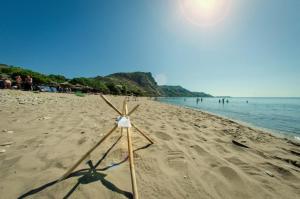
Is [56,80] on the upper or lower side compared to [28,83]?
upper

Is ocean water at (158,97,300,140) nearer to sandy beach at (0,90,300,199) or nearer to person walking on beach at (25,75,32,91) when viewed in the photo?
sandy beach at (0,90,300,199)

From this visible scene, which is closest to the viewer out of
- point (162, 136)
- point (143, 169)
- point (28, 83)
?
point (143, 169)

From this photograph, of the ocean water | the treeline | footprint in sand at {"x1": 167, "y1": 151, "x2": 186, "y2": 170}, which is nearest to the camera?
footprint in sand at {"x1": 167, "y1": 151, "x2": 186, "y2": 170}

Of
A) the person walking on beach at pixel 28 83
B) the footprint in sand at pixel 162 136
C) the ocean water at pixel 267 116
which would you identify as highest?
the person walking on beach at pixel 28 83

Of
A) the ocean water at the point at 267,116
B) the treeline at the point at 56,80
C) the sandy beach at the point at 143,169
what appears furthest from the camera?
the treeline at the point at 56,80

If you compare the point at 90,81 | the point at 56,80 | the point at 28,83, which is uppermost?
the point at 90,81

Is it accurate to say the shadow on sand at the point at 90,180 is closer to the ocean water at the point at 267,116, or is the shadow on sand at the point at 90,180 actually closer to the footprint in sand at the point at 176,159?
the footprint in sand at the point at 176,159

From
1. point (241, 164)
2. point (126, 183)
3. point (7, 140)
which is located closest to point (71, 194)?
point (126, 183)

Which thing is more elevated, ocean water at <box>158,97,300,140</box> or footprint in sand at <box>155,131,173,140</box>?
footprint in sand at <box>155,131,173,140</box>

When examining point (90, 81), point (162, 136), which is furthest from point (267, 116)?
point (90, 81)

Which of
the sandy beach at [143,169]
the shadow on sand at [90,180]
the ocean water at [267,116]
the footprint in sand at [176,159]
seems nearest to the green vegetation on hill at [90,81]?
the ocean water at [267,116]

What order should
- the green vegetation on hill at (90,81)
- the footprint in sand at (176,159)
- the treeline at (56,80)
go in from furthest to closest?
the green vegetation on hill at (90,81)
the treeline at (56,80)
the footprint in sand at (176,159)

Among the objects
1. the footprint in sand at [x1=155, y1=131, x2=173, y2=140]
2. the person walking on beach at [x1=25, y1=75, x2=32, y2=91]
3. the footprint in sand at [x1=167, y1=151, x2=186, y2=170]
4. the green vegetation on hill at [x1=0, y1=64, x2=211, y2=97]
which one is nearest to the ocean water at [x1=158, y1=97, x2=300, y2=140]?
the footprint in sand at [x1=155, y1=131, x2=173, y2=140]

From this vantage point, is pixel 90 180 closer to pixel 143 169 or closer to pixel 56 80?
pixel 143 169
